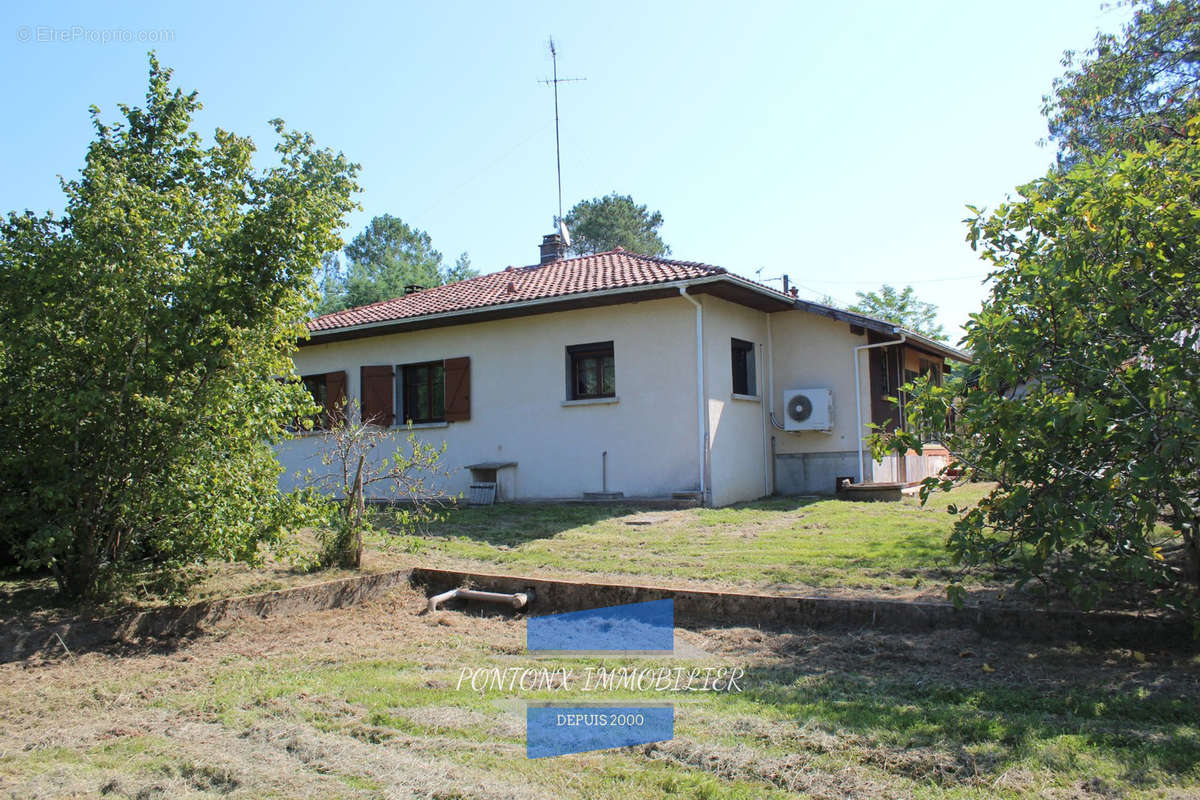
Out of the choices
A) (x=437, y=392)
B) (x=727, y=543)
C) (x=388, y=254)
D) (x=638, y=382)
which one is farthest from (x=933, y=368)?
(x=388, y=254)

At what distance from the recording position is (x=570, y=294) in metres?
13.5

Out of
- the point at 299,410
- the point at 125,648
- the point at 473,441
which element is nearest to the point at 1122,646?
the point at 299,410

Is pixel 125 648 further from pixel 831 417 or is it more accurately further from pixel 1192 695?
pixel 831 417

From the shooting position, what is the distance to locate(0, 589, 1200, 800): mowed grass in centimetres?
344

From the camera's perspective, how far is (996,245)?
18.6 ft

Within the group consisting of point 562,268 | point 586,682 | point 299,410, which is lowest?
point 586,682

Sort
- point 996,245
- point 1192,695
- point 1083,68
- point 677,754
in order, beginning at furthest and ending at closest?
point 1083,68 < point 996,245 < point 1192,695 < point 677,754

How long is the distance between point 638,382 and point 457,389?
3.50 metres

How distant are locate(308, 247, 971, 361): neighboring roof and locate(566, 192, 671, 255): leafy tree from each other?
3701 cm

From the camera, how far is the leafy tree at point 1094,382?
4602 mm

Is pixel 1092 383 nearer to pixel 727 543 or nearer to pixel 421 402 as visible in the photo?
pixel 727 543

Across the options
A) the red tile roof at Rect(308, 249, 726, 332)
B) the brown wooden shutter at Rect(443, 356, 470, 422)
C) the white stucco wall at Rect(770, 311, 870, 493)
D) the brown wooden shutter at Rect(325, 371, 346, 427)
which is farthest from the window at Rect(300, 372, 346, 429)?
the white stucco wall at Rect(770, 311, 870, 493)

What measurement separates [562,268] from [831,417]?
614cm

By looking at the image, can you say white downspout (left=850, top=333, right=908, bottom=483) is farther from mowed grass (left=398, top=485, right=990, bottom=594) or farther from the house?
mowed grass (left=398, top=485, right=990, bottom=594)
